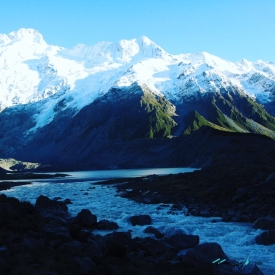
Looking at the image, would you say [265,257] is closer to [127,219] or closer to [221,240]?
[221,240]

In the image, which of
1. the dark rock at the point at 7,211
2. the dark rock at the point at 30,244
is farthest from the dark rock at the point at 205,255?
the dark rock at the point at 7,211

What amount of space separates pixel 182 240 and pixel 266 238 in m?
8.43

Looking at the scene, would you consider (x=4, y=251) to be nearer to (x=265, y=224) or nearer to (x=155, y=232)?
(x=155, y=232)

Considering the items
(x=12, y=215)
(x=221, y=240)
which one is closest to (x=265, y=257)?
(x=221, y=240)

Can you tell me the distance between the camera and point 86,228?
4362cm

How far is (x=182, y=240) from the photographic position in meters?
34.8

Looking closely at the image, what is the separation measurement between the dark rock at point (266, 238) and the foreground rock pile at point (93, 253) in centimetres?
635

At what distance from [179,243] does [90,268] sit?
40.2 ft

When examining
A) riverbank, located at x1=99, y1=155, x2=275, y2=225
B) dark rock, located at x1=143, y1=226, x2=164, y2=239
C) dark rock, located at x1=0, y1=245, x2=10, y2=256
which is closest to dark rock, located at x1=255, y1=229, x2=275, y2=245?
dark rock, located at x1=143, y1=226, x2=164, y2=239

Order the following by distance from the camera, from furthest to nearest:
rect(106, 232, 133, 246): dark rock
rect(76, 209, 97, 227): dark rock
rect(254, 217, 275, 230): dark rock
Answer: rect(76, 209, 97, 227): dark rock, rect(254, 217, 275, 230): dark rock, rect(106, 232, 133, 246): dark rock

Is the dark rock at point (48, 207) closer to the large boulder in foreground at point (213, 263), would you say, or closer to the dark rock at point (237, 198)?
the large boulder in foreground at point (213, 263)

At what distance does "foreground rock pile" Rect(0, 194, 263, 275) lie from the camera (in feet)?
79.3

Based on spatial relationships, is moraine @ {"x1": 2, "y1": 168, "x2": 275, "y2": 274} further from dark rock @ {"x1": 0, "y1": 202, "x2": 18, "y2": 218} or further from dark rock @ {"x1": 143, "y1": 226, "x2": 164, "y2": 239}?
dark rock @ {"x1": 0, "y1": 202, "x2": 18, "y2": 218}

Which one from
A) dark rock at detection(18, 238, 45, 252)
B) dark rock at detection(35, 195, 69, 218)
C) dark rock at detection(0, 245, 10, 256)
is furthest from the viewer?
dark rock at detection(35, 195, 69, 218)
